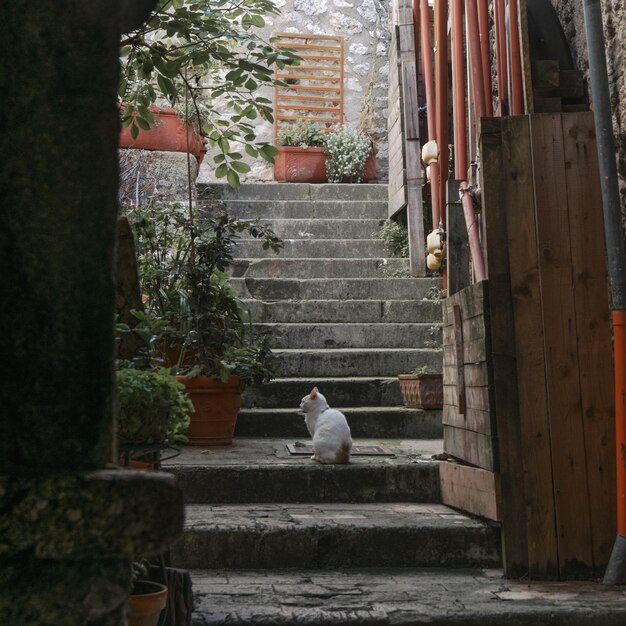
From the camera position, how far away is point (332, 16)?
10.4 metres

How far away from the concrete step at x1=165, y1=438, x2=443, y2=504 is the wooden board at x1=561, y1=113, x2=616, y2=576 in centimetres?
96

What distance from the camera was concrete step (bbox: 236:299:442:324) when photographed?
6051 mm

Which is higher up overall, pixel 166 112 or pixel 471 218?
pixel 166 112

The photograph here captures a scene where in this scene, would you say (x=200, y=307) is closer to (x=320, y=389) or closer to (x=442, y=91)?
(x=320, y=389)

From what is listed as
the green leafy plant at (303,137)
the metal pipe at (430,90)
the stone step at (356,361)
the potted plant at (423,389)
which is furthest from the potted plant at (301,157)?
the potted plant at (423,389)

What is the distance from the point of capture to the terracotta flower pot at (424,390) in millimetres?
4820

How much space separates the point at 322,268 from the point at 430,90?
1.57 m

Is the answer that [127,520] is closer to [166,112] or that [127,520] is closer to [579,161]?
[579,161]

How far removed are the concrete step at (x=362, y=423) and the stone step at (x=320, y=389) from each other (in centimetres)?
21

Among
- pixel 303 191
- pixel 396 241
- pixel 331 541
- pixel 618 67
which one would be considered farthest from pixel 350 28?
pixel 331 541

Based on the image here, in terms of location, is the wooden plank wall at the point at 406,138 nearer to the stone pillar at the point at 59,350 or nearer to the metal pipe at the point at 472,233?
the metal pipe at the point at 472,233

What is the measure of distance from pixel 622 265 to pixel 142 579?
1.81m

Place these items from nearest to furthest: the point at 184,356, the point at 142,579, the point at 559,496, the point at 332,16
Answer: the point at 142,579 → the point at 559,496 → the point at 184,356 → the point at 332,16

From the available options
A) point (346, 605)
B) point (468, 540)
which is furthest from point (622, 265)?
point (346, 605)
